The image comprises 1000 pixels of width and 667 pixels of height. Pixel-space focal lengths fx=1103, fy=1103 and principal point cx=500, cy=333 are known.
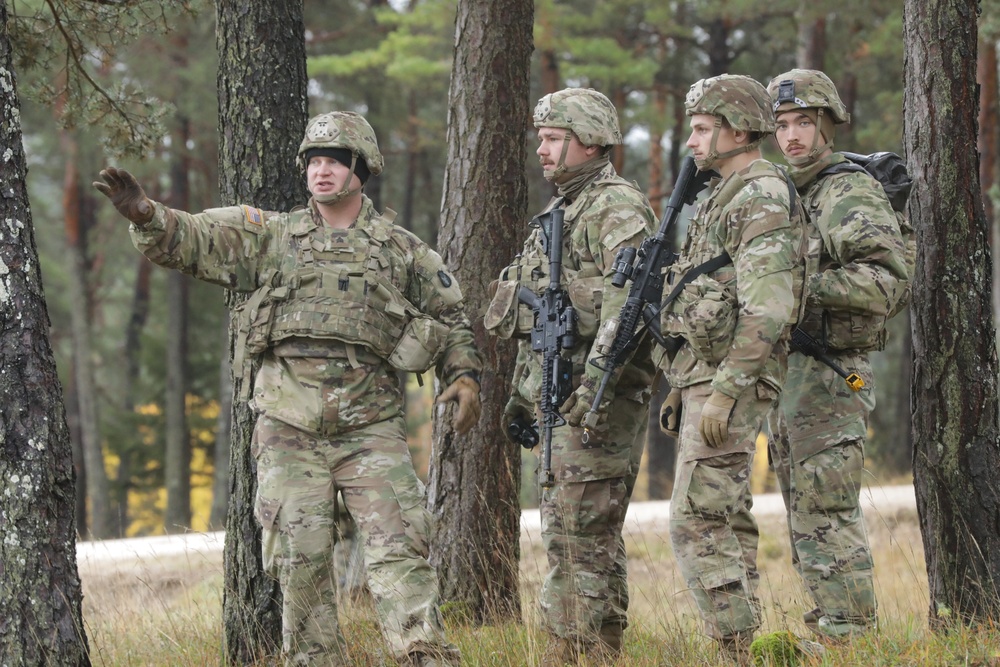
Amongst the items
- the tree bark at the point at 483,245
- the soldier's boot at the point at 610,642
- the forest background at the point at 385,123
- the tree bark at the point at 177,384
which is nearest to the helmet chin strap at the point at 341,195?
the tree bark at the point at 483,245

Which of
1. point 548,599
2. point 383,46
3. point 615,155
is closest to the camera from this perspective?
point 548,599

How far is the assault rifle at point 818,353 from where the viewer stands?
15.9 ft

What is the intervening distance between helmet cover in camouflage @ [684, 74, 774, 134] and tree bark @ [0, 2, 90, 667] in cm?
275

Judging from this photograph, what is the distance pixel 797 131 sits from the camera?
199 inches

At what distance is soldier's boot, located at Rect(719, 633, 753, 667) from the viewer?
4254 millimetres

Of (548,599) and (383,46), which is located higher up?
(383,46)

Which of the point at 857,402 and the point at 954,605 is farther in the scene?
the point at 954,605

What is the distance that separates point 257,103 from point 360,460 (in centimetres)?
192

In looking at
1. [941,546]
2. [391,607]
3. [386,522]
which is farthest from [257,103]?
[941,546]

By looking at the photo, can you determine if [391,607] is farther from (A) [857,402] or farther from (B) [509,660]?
(A) [857,402]

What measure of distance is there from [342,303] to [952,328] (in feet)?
9.81

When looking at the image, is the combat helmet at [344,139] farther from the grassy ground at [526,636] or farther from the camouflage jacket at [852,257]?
the grassy ground at [526,636]

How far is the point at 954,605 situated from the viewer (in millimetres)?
5371

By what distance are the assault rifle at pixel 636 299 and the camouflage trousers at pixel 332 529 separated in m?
0.89
